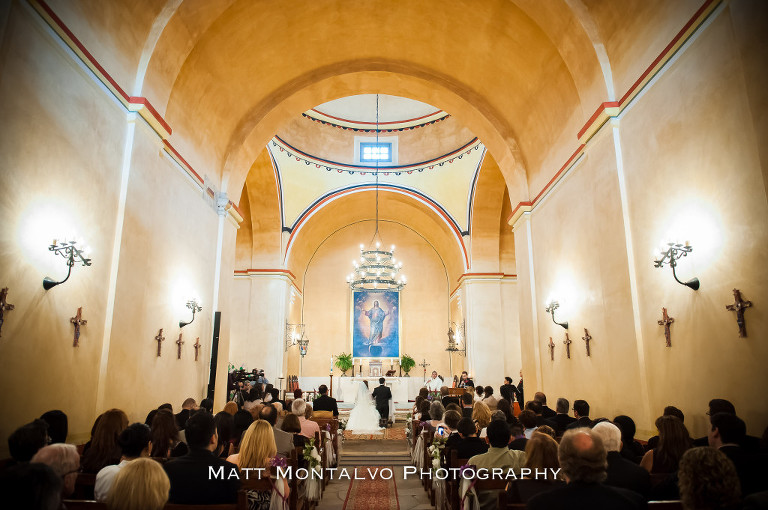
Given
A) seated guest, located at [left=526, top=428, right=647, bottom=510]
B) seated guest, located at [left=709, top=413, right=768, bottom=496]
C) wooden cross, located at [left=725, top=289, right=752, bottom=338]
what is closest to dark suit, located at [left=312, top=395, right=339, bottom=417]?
wooden cross, located at [left=725, top=289, right=752, bottom=338]

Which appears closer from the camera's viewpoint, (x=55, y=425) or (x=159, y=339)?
(x=55, y=425)

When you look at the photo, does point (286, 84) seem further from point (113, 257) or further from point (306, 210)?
point (306, 210)

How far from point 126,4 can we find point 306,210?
1130 centimetres

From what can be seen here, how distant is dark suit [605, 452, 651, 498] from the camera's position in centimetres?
302

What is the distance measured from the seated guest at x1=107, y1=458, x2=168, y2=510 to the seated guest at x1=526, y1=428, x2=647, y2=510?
1.72m

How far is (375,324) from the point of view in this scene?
20531mm

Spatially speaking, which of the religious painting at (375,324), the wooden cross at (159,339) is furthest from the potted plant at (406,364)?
the wooden cross at (159,339)

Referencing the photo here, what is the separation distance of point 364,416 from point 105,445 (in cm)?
958

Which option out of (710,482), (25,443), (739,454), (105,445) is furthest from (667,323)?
(25,443)

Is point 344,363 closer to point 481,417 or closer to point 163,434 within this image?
point 481,417

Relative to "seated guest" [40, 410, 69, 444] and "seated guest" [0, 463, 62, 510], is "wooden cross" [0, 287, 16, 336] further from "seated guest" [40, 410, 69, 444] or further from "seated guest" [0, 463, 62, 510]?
"seated guest" [0, 463, 62, 510]

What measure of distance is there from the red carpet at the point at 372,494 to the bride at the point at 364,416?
15.7 ft

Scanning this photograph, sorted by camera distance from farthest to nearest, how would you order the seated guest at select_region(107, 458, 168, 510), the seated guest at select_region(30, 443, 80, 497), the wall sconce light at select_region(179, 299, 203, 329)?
the wall sconce light at select_region(179, 299, 203, 329) < the seated guest at select_region(30, 443, 80, 497) < the seated guest at select_region(107, 458, 168, 510)

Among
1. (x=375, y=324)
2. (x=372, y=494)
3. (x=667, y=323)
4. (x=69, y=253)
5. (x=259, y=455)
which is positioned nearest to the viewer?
(x=259, y=455)
